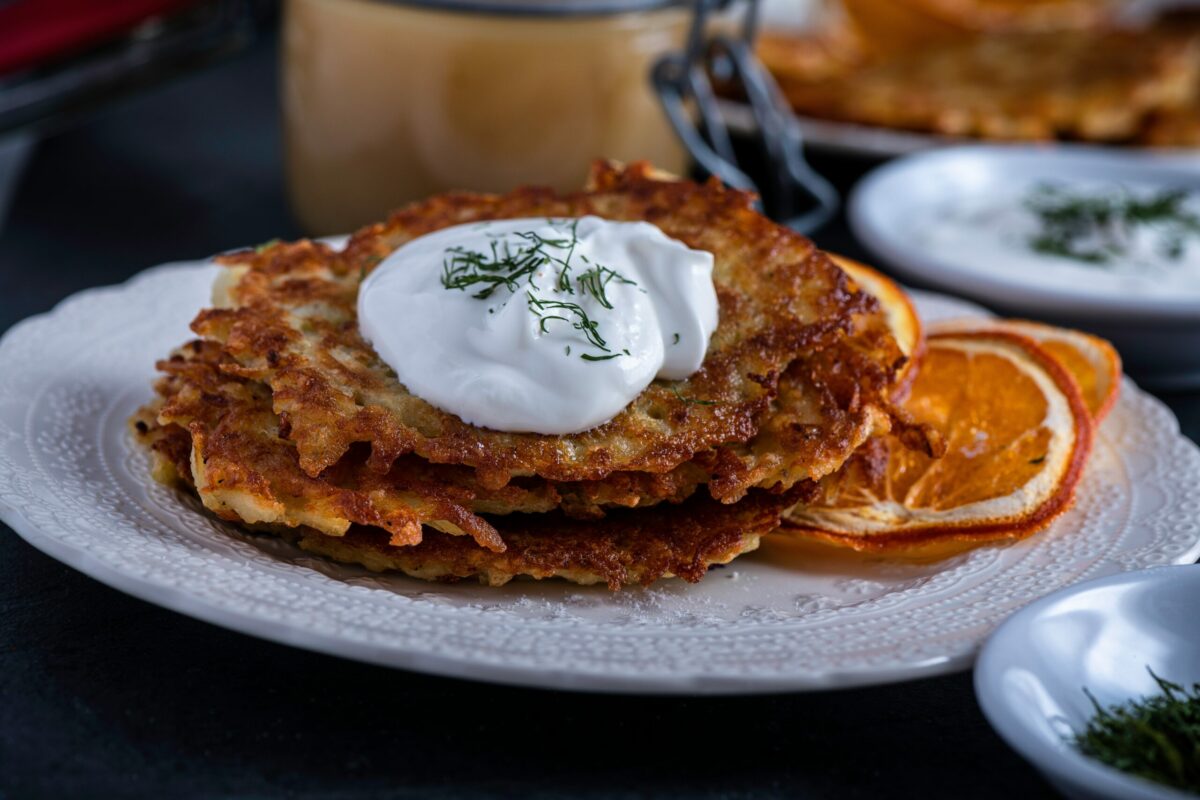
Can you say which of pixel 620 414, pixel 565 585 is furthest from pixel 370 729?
pixel 620 414

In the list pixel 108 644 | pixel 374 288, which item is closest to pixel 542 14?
pixel 374 288

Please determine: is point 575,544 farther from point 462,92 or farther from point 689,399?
point 462,92

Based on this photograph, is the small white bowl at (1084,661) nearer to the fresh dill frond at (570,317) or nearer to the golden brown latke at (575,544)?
the golden brown latke at (575,544)

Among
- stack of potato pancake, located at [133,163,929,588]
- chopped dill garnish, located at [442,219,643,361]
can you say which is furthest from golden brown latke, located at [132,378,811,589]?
chopped dill garnish, located at [442,219,643,361]

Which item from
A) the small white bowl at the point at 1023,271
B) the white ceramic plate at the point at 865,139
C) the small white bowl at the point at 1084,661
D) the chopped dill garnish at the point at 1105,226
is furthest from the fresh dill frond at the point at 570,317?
the white ceramic plate at the point at 865,139

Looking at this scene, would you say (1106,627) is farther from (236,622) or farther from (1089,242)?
(1089,242)

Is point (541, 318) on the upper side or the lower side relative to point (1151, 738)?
upper
